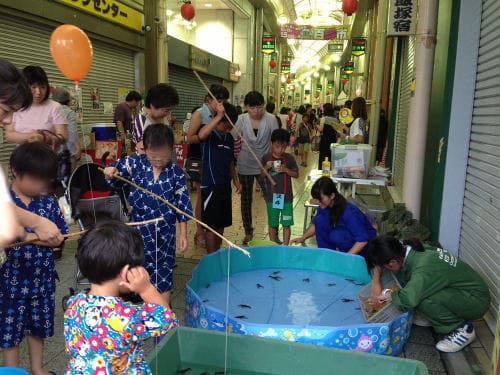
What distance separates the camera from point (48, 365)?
2973 millimetres

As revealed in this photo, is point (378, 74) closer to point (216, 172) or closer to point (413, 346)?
point (216, 172)

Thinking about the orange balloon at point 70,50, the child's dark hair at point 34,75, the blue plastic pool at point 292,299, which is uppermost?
the orange balloon at point 70,50

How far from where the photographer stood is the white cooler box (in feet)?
19.4

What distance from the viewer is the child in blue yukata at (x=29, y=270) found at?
7.74 ft

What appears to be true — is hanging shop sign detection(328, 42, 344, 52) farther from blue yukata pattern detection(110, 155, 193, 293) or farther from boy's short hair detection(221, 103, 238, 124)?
blue yukata pattern detection(110, 155, 193, 293)

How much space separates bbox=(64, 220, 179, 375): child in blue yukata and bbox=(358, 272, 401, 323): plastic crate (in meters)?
2.01

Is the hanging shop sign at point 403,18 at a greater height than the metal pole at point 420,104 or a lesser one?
greater

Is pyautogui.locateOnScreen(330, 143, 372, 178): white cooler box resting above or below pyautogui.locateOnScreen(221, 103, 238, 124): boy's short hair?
below

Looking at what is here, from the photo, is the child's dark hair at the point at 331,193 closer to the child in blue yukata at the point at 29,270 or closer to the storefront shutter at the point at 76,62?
the child in blue yukata at the point at 29,270

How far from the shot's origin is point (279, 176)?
506cm

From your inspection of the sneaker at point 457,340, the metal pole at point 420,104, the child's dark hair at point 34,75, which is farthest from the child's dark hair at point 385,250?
the child's dark hair at point 34,75

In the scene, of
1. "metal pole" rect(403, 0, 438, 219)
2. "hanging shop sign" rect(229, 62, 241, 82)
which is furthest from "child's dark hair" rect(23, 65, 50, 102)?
A: "hanging shop sign" rect(229, 62, 241, 82)

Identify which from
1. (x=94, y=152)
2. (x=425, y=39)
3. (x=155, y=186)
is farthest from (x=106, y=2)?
(x=155, y=186)

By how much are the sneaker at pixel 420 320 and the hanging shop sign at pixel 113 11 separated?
24.4ft
